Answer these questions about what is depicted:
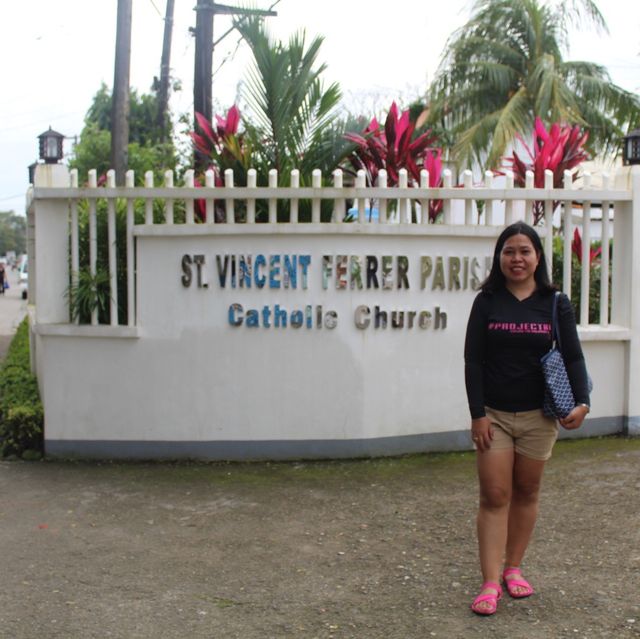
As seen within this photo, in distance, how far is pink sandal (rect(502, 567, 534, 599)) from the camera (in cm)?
445

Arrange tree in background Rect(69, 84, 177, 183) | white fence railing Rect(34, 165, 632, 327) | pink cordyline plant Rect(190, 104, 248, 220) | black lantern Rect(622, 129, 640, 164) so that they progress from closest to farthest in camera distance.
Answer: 1. white fence railing Rect(34, 165, 632, 327)
2. black lantern Rect(622, 129, 640, 164)
3. pink cordyline plant Rect(190, 104, 248, 220)
4. tree in background Rect(69, 84, 177, 183)

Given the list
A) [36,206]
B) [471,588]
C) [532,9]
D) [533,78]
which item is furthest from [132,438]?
[532,9]

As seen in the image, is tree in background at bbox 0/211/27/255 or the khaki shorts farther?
tree in background at bbox 0/211/27/255

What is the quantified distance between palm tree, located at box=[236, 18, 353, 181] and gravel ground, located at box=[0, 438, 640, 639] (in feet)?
8.48

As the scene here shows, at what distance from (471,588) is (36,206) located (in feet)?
15.1

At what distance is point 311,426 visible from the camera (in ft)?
23.4

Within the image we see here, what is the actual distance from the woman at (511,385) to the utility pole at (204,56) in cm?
649

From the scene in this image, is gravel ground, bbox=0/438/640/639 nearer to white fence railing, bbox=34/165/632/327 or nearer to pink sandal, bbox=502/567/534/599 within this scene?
pink sandal, bbox=502/567/534/599

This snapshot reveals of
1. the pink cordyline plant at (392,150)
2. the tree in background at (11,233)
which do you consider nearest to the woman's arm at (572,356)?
the pink cordyline plant at (392,150)

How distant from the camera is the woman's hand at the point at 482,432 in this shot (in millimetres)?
4336

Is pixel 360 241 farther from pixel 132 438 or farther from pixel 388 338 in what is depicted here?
pixel 132 438

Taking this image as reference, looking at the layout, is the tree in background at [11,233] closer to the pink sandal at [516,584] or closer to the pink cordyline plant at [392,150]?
the pink cordyline plant at [392,150]

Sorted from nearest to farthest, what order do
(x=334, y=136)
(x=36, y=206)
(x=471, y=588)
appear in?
(x=471, y=588) < (x=36, y=206) < (x=334, y=136)

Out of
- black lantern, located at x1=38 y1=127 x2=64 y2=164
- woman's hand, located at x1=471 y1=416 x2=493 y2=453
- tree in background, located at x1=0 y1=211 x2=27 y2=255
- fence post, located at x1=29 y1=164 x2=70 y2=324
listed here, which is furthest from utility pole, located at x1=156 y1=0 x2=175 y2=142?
tree in background, located at x1=0 y1=211 x2=27 y2=255
